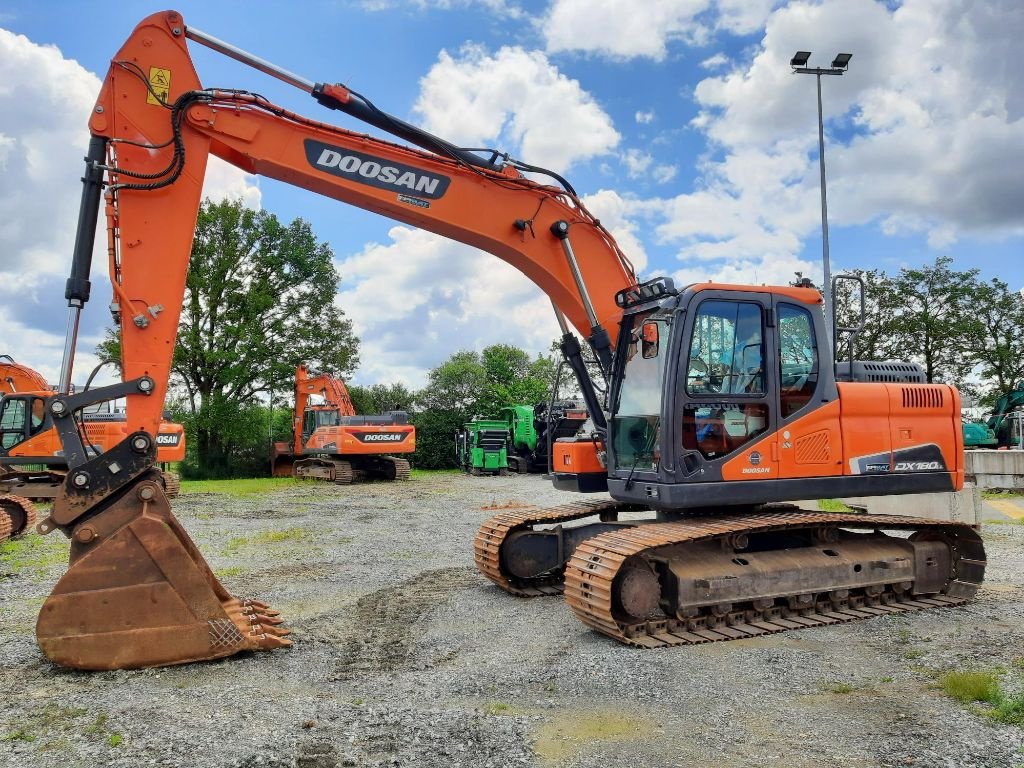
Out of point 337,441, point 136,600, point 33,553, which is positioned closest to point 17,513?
point 33,553

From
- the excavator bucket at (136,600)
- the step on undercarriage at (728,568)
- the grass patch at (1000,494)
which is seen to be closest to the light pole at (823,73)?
the grass patch at (1000,494)

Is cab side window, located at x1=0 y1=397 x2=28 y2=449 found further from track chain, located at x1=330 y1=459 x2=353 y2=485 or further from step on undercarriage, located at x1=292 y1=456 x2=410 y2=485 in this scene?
step on undercarriage, located at x1=292 y1=456 x2=410 y2=485

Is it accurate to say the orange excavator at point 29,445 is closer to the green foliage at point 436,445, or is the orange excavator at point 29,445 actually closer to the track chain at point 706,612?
the track chain at point 706,612

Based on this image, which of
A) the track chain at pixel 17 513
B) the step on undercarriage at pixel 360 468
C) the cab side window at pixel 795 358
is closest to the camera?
the cab side window at pixel 795 358

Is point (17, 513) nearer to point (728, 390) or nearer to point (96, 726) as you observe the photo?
point (96, 726)

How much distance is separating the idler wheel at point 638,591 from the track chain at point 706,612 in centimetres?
8

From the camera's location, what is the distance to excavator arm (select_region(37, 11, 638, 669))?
5609 mm

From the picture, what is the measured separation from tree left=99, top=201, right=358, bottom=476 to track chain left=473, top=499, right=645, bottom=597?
25.1m

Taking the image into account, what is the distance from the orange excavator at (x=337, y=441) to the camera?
2505 cm

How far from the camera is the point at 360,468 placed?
27.0m

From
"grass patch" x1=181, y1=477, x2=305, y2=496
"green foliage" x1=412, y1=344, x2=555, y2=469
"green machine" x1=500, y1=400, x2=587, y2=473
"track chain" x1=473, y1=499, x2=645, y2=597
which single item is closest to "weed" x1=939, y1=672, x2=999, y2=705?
"track chain" x1=473, y1=499, x2=645, y2=597

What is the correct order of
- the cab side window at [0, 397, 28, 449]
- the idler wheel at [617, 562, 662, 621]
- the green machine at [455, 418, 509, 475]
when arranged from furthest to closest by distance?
the green machine at [455, 418, 509, 475]
the cab side window at [0, 397, 28, 449]
the idler wheel at [617, 562, 662, 621]

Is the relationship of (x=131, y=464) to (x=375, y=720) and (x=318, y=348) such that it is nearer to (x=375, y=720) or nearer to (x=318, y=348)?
(x=375, y=720)

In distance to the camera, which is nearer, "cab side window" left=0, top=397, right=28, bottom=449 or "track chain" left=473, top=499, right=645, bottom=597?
"track chain" left=473, top=499, right=645, bottom=597
